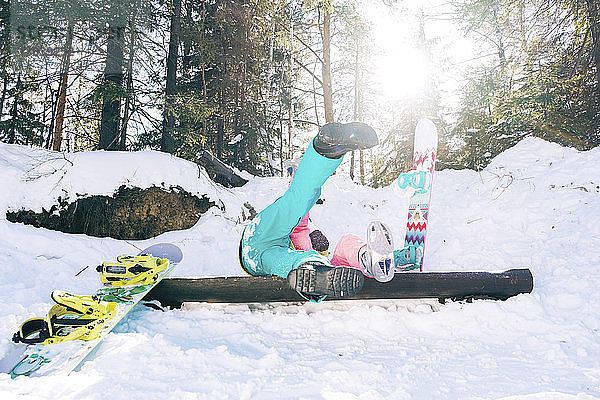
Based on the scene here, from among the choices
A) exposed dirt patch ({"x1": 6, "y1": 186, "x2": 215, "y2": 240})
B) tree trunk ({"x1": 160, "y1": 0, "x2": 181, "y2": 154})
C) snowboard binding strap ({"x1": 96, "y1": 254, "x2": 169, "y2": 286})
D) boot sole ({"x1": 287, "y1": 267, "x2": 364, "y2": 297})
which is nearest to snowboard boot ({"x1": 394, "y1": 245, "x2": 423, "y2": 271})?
boot sole ({"x1": 287, "y1": 267, "x2": 364, "y2": 297})

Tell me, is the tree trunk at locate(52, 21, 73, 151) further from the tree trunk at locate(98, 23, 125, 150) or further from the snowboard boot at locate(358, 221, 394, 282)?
the snowboard boot at locate(358, 221, 394, 282)

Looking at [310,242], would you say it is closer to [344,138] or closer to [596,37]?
[344,138]

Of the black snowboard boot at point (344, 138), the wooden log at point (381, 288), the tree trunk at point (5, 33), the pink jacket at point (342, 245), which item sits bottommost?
the wooden log at point (381, 288)

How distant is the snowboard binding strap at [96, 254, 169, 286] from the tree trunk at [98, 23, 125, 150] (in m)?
5.67

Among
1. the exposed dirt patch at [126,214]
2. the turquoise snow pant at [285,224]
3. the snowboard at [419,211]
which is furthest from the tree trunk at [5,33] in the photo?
the snowboard at [419,211]

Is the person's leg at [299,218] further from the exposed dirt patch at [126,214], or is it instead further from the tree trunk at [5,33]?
the tree trunk at [5,33]

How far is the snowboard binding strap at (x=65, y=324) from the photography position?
2266 mm

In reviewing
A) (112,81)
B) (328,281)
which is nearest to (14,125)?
(112,81)

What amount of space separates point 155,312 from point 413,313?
76.1 inches

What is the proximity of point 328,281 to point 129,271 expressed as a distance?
1.74m

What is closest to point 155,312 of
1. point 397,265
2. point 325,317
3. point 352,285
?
point 325,317

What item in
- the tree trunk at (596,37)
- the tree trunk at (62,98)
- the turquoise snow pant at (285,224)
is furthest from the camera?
the tree trunk at (62,98)

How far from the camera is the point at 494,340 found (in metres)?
2.43

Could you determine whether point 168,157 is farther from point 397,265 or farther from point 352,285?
point 352,285
